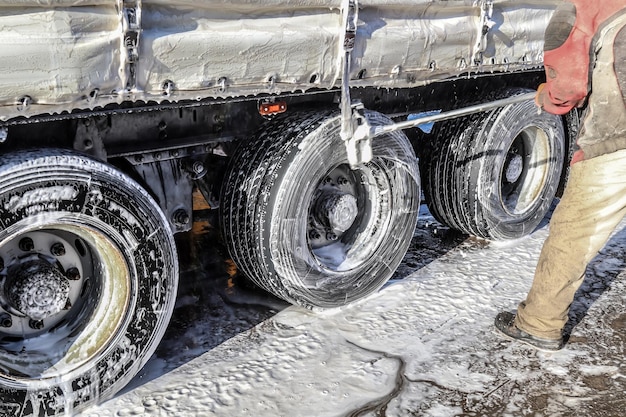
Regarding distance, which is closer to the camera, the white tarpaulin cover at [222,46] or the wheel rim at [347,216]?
the white tarpaulin cover at [222,46]

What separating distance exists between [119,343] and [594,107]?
239cm

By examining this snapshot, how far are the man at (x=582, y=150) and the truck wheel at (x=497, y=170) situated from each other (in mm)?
810

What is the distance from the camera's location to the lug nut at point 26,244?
292 cm

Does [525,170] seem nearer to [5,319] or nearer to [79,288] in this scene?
[79,288]

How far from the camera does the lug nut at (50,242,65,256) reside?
296 cm

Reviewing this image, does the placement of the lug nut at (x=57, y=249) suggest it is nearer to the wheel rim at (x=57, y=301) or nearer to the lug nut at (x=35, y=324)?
the wheel rim at (x=57, y=301)

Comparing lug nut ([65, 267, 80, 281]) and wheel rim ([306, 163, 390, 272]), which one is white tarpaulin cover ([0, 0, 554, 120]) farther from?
lug nut ([65, 267, 80, 281])

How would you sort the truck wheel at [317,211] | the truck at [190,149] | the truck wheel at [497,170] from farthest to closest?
the truck wheel at [497,170], the truck wheel at [317,211], the truck at [190,149]

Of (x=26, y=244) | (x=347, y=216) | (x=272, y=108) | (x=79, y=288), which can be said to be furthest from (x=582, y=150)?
(x=26, y=244)

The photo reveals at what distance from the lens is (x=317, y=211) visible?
12.5 feet

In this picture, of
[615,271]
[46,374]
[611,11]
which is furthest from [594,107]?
[46,374]

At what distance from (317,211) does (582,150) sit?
137cm

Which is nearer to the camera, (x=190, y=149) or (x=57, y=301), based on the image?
(x=57, y=301)

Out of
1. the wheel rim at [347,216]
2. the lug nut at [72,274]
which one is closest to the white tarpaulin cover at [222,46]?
the wheel rim at [347,216]
